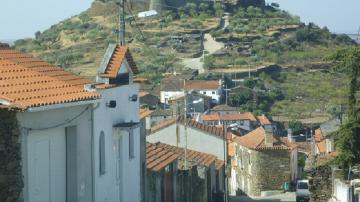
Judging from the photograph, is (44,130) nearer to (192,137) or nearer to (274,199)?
(192,137)

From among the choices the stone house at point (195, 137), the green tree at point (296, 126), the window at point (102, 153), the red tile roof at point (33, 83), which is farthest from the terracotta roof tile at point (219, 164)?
the green tree at point (296, 126)

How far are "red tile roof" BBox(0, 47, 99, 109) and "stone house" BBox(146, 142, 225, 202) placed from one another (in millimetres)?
7133

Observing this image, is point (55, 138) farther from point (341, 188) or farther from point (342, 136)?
point (342, 136)

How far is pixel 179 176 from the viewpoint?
1041 inches

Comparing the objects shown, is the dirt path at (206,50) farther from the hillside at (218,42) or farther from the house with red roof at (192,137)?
the house with red roof at (192,137)

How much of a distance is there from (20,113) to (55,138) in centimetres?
167

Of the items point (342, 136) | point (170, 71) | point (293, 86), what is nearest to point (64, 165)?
point (342, 136)

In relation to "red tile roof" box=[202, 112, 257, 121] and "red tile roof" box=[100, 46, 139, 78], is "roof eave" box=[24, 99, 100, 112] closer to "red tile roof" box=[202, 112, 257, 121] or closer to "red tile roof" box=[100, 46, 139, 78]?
"red tile roof" box=[100, 46, 139, 78]

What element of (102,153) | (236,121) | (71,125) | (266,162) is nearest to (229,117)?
(236,121)

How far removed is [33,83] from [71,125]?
996 mm

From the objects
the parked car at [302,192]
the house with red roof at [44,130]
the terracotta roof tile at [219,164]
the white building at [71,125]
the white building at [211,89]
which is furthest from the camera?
the white building at [211,89]

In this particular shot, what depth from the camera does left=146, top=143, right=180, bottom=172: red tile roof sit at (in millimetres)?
23062

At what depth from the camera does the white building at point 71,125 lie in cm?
1297

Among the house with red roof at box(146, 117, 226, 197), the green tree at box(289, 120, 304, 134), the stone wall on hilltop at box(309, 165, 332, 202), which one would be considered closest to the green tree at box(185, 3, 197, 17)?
the green tree at box(289, 120, 304, 134)
